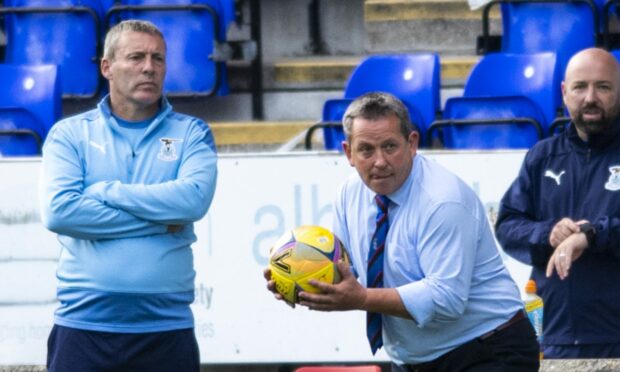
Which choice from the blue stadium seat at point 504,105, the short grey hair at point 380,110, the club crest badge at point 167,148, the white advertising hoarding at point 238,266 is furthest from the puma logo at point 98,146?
the blue stadium seat at point 504,105

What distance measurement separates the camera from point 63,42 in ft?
32.4

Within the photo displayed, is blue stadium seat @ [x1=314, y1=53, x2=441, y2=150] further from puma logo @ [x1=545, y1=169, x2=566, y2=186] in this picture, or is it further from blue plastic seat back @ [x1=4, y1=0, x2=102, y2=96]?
puma logo @ [x1=545, y1=169, x2=566, y2=186]

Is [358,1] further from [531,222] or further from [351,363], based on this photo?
[531,222]

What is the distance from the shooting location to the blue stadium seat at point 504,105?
26.4ft

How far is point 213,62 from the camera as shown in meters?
9.56

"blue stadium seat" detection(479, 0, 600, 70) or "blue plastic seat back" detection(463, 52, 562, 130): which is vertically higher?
"blue stadium seat" detection(479, 0, 600, 70)

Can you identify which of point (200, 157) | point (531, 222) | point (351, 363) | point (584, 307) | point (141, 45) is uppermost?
point (141, 45)

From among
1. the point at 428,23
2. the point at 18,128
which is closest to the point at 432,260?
the point at 18,128

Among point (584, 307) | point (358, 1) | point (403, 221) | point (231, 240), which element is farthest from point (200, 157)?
point (358, 1)

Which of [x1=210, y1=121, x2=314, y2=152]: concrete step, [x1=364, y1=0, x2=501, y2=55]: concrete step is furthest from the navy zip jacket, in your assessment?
[x1=364, y1=0, x2=501, y2=55]: concrete step

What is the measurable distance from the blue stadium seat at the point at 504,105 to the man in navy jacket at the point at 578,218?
2103 mm

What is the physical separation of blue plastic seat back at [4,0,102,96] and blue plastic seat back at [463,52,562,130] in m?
2.84

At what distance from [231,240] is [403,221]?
3180mm

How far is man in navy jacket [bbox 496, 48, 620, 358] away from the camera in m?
5.55
